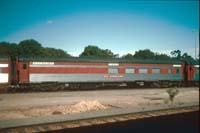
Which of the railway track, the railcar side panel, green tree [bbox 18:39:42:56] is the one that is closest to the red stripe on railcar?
the railcar side panel

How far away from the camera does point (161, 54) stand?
118375mm

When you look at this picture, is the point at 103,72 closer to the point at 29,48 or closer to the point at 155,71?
the point at 155,71

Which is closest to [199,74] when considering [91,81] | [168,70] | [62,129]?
[168,70]

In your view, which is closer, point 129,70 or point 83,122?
point 83,122

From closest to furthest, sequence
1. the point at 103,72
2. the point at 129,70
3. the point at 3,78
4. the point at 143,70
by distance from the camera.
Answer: the point at 3,78 → the point at 103,72 → the point at 129,70 → the point at 143,70

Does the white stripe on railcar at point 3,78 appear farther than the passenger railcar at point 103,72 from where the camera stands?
No

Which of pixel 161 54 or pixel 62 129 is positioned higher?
pixel 161 54

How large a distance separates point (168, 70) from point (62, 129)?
28.3 m

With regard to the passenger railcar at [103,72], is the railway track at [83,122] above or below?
below

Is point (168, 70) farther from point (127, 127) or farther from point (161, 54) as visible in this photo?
point (161, 54)

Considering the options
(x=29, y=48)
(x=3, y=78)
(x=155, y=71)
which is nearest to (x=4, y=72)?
(x=3, y=78)

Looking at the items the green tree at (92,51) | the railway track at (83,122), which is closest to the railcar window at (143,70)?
the railway track at (83,122)

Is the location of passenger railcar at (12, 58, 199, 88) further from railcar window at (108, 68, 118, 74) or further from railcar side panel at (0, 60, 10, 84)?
railcar side panel at (0, 60, 10, 84)

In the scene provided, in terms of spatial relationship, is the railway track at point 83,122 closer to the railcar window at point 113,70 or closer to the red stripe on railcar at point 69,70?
the red stripe on railcar at point 69,70
